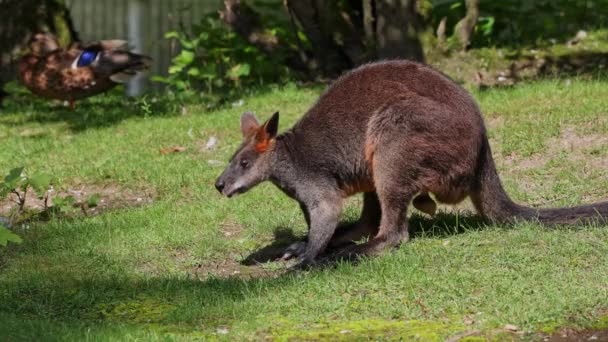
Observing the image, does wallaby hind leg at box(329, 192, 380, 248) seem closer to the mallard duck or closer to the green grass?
the green grass

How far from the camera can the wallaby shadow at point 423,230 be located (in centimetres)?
675

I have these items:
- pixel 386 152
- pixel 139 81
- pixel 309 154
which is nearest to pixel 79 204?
pixel 309 154

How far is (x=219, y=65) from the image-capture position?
12492 millimetres

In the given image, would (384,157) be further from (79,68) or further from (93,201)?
(79,68)

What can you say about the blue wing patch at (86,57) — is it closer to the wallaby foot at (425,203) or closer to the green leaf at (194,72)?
the green leaf at (194,72)

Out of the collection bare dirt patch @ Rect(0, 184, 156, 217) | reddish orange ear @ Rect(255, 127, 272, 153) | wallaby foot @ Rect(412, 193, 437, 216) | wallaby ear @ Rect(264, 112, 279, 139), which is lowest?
bare dirt patch @ Rect(0, 184, 156, 217)

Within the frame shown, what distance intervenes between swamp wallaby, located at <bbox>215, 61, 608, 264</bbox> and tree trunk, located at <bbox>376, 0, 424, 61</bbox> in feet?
14.6

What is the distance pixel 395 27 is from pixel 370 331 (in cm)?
658

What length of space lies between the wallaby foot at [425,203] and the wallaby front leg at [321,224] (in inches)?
21.0

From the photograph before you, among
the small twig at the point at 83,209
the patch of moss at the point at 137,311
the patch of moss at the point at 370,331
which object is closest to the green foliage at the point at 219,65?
the small twig at the point at 83,209

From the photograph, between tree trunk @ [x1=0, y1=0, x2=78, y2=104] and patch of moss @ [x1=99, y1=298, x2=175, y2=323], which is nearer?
patch of moss @ [x1=99, y1=298, x2=175, y2=323]

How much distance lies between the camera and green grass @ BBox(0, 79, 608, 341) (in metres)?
5.21

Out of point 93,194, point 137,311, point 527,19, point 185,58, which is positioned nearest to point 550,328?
point 137,311

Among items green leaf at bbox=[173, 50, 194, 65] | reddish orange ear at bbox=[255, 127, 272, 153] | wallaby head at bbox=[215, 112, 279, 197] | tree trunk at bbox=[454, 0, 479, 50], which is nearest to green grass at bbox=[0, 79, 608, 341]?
wallaby head at bbox=[215, 112, 279, 197]
